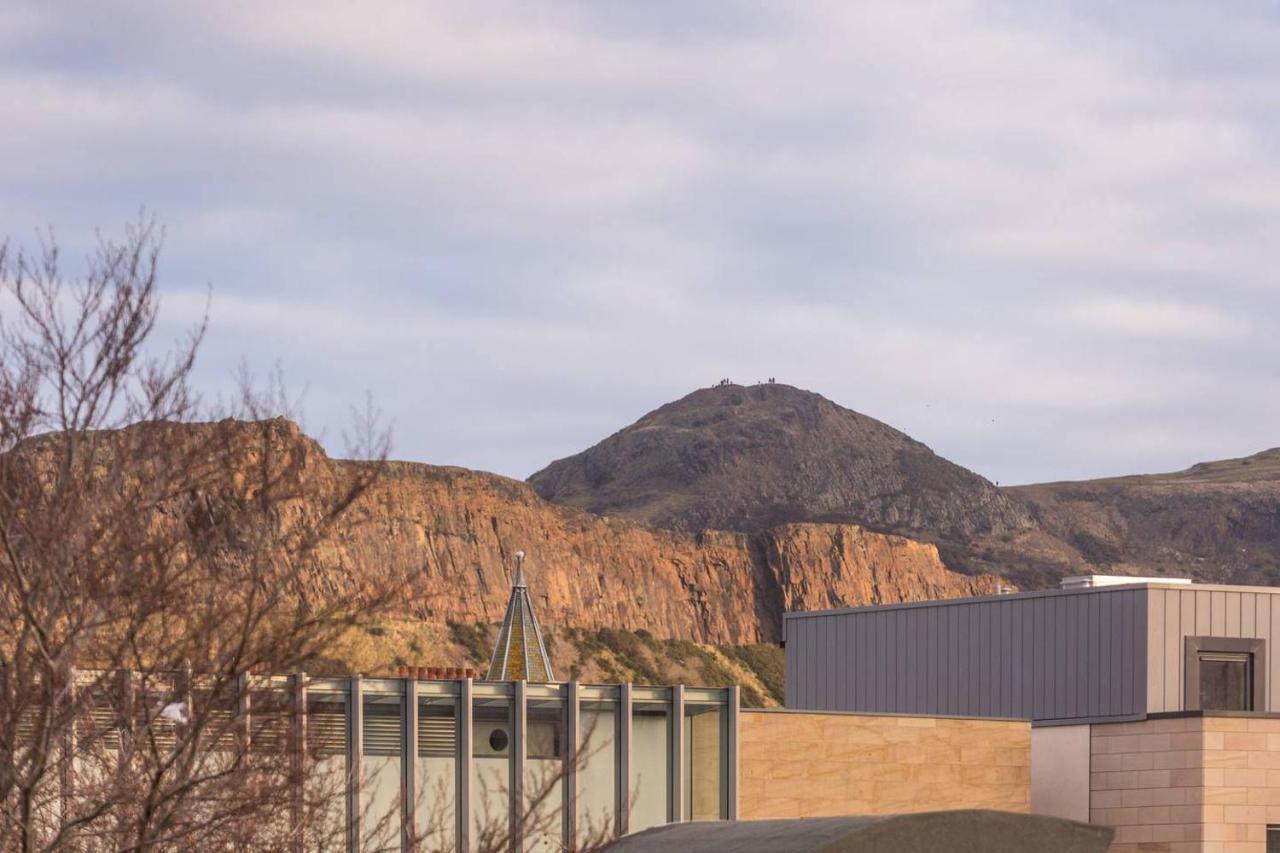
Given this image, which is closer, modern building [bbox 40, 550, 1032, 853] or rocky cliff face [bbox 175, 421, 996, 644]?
modern building [bbox 40, 550, 1032, 853]

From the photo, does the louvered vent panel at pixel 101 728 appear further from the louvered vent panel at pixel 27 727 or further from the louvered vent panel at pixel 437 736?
the louvered vent panel at pixel 437 736

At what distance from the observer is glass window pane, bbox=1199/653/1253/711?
35.1 m

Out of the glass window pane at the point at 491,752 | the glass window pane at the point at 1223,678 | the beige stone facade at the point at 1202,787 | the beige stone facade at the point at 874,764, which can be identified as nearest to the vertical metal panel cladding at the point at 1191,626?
the glass window pane at the point at 1223,678

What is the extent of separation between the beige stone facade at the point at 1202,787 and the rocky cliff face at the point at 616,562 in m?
84.7

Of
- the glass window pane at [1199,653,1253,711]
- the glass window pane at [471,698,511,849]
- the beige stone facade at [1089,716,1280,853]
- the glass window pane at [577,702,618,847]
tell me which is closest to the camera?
the glass window pane at [471,698,511,849]

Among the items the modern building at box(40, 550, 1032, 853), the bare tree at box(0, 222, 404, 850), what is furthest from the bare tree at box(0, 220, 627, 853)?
the modern building at box(40, 550, 1032, 853)

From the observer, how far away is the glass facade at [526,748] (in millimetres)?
30250

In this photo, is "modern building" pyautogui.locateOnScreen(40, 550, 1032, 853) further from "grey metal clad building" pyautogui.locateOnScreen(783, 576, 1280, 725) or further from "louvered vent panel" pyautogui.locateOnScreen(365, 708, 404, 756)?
"grey metal clad building" pyautogui.locateOnScreen(783, 576, 1280, 725)

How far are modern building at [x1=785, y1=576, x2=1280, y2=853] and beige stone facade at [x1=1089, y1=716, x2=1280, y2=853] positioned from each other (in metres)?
0.02

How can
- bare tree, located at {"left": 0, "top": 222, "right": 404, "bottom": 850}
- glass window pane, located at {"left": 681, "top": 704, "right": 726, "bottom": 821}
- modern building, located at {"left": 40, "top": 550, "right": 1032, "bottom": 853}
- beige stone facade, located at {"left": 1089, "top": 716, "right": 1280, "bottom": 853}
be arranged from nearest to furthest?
bare tree, located at {"left": 0, "top": 222, "right": 404, "bottom": 850}, modern building, located at {"left": 40, "top": 550, "right": 1032, "bottom": 853}, beige stone facade, located at {"left": 1089, "top": 716, "right": 1280, "bottom": 853}, glass window pane, located at {"left": 681, "top": 704, "right": 726, "bottom": 821}

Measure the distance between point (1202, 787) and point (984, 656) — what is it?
271 inches

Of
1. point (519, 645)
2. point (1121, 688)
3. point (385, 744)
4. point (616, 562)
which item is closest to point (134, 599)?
point (385, 744)

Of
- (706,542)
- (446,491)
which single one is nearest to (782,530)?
(706,542)

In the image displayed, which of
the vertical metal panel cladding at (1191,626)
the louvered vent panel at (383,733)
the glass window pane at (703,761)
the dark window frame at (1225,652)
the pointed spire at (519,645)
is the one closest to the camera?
the louvered vent panel at (383,733)
